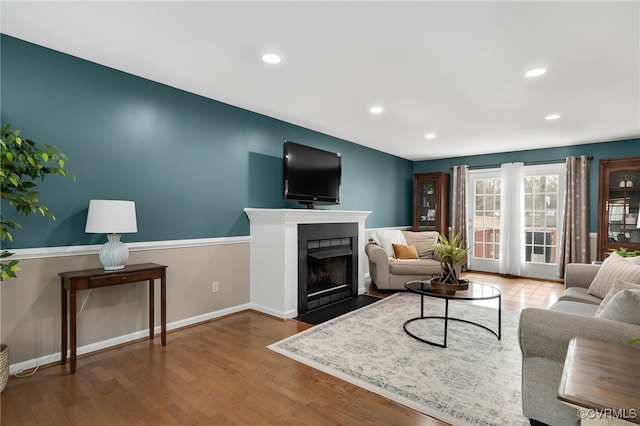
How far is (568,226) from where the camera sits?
5.50 metres

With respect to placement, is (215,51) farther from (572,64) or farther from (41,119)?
(572,64)

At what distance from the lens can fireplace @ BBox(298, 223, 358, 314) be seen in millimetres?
3854

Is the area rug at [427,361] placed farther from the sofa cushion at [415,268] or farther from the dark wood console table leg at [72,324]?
the dark wood console table leg at [72,324]

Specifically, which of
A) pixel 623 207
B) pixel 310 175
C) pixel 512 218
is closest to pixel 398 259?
pixel 310 175

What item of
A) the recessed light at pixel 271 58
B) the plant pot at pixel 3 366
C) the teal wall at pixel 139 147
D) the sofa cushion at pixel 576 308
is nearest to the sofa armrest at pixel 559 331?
the sofa cushion at pixel 576 308

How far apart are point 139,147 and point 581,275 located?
431cm

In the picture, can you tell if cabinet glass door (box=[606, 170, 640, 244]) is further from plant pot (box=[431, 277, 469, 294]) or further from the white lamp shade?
the white lamp shade

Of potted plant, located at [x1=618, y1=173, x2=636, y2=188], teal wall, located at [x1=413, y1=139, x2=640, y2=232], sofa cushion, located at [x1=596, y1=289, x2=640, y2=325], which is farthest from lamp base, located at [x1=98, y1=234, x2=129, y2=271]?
potted plant, located at [x1=618, y1=173, x2=636, y2=188]

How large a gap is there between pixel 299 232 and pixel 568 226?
15.2 ft

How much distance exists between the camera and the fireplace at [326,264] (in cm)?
385

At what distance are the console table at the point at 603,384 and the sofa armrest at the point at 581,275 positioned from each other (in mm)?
2502

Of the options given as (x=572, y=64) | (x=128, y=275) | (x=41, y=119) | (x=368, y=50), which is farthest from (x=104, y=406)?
(x=572, y=64)

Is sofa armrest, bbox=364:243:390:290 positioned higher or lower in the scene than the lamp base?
lower

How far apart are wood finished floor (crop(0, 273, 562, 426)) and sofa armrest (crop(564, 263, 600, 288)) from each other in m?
2.33
